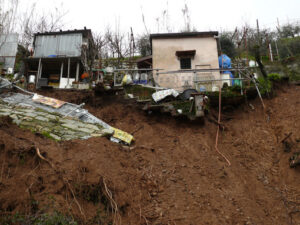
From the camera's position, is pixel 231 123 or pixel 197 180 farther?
pixel 231 123

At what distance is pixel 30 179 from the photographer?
548 cm

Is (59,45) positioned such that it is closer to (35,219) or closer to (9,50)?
(9,50)

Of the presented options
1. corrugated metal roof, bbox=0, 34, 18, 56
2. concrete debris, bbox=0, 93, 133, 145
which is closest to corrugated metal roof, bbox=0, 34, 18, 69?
corrugated metal roof, bbox=0, 34, 18, 56

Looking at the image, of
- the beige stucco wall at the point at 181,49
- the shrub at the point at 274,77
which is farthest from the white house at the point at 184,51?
the shrub at the point at 274,77

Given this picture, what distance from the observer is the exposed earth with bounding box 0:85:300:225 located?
5551 millimetres

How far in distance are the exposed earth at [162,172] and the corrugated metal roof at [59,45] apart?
9.82 m

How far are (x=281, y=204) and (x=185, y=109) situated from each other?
4.38 meters

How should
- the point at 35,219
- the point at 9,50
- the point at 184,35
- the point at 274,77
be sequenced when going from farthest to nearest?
1. the point at 9,50
2. the point at 184,35
3. the point at 274,77
4. the point at 35,219

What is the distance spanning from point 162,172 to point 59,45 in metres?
14.7

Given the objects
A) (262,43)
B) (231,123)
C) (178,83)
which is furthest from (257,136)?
(262,43)

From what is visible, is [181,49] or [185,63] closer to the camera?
[185,63]

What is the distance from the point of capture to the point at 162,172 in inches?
295

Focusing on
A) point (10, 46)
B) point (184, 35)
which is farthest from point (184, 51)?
point (10, 46)

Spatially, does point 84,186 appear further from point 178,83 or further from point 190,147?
point 178,83
